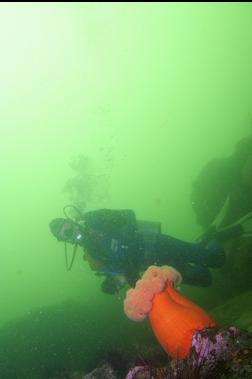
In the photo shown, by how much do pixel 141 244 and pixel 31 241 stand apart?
83240mm

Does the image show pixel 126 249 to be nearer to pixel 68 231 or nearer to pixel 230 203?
pixel 68 231

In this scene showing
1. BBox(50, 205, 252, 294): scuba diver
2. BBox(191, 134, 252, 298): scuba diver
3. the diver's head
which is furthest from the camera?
BBox(191, 134, 252, 298): scuba diver

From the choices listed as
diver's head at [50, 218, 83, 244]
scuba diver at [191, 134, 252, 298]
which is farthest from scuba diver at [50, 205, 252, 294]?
scuba diver at [191, 134, 252, 298]

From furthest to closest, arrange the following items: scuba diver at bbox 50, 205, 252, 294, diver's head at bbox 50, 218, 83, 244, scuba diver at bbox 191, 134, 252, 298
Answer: scuba diver at bbox 191, 134, 252, 298 < diver's head at bbox 50, 218, 83, 244 < scuba diver at bbox 50, 205, 252, 294

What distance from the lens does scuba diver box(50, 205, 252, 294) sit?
6844 millimetres

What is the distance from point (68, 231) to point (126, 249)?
131 centimetres

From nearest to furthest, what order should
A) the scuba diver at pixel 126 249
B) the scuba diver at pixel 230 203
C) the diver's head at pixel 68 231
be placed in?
the scuba diver at pixel 126 249 < the diver's head at pixel 68 231 < the scuba diver at pixel 230 203

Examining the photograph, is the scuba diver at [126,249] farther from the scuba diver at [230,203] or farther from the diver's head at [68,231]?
the scuba diver at [230,203]

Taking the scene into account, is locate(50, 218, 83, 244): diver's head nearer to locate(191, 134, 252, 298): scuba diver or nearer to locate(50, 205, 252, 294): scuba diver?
locate(50, 205, 252, 294): scuba diver

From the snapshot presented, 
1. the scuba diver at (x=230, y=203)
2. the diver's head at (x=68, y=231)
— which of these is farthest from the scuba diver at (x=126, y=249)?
the scuba diver at (x=230, y=203)

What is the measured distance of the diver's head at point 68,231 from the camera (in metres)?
7.21

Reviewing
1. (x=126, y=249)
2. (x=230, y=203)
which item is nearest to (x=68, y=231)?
(x=126, y=249)

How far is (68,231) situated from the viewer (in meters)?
7.25

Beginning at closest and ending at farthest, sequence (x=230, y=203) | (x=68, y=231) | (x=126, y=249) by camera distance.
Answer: (x=126, y=249)
(x=68, y=231)
(x=230, y=203)
